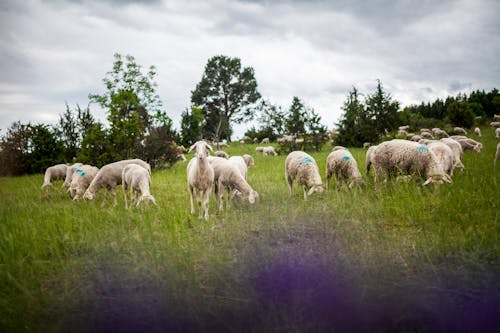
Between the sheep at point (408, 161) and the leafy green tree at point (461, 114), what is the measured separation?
34635 mm

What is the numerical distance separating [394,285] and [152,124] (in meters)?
21.0

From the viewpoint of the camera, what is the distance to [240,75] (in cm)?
5084

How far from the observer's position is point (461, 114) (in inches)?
1368

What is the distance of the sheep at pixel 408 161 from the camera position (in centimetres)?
718

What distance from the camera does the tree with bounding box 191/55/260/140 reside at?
1969 inches

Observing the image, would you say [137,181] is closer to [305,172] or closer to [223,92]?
[305,172]

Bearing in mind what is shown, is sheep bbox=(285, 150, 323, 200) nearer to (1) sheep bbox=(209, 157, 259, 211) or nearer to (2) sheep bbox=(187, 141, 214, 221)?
(1) sheep bbox=(209, 157, 259, 211)

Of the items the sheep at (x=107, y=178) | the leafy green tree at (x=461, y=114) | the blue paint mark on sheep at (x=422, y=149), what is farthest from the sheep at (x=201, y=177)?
the leafy green tree at (x=461, y=114)

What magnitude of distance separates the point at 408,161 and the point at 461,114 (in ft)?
116

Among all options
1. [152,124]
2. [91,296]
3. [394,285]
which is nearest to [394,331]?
[394,285]

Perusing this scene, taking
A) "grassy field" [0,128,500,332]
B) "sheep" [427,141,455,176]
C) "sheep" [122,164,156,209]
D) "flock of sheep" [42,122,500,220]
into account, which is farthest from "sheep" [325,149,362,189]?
"sheep" [122,164,156,209]

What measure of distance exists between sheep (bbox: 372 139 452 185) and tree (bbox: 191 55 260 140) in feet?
137

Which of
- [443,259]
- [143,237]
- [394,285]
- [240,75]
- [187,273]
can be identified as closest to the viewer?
[394,285]

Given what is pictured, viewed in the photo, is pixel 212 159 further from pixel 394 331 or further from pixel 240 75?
pixel 240 75
